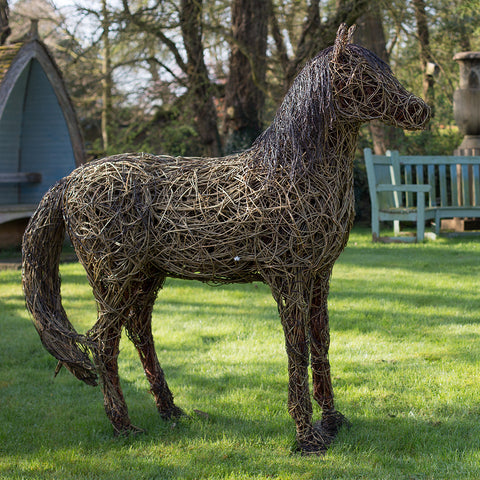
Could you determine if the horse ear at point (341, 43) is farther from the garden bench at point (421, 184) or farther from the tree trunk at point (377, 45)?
the tree trunk at point (377, 45)

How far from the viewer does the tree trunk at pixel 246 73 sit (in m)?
10.7

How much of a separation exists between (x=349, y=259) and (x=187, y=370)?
468 cm

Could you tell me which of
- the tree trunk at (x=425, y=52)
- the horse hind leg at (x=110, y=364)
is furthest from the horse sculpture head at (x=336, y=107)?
the tree trunk at (x=425, y=52)

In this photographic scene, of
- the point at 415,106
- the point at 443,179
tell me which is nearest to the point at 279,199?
the point at 415,106

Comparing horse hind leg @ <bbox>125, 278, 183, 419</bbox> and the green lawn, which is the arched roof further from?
horse hind leg @ <bbox>125, 278, 183, 419</bbox>

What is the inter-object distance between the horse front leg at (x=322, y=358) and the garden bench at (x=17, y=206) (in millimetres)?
7317

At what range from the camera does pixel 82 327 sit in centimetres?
A: 624

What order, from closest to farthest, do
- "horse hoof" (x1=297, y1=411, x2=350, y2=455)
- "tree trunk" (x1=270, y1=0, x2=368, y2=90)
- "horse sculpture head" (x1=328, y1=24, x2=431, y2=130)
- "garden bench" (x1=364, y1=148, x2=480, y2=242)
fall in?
1. "horse sculpture head" (x1=328, y1=24, x2=431, y2=130)
2. "horse hoof" (x1=297, y1=411, x2=350, y2=455)
3. "garden bench" (x1=364, y1=148, x2=480, y2=242)
4. "tree trunk" (x1=270, y1=0, x2=368, y2=90)

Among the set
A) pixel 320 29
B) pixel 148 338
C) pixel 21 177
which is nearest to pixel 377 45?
pixel 320 29

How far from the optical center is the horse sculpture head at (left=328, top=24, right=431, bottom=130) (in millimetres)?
3031

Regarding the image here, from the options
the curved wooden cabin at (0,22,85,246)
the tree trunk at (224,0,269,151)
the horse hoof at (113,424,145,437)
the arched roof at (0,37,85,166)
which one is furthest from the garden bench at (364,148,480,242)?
the horse hoof at (113,424,145,437)

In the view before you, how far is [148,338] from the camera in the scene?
3797 millimetres

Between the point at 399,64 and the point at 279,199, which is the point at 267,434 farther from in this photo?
the point at 399,64

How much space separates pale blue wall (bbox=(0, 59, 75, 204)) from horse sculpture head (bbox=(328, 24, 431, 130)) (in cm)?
886
